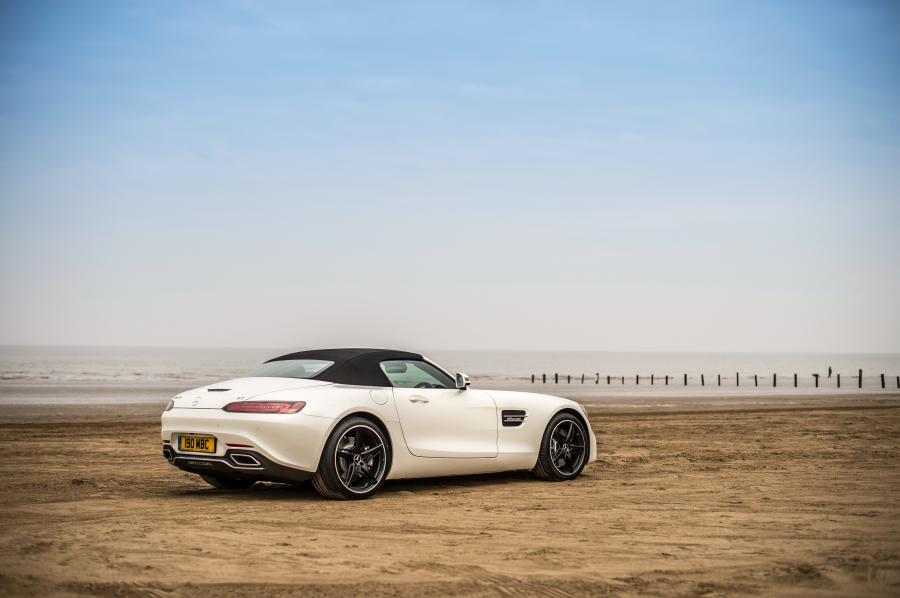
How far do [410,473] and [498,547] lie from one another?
318 centimetres

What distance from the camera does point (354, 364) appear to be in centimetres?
971

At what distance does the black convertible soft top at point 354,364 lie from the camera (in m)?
9.51

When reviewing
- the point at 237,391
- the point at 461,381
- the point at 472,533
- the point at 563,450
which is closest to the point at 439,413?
the point at 461,381

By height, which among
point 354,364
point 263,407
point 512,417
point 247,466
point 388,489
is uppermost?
point 354,364

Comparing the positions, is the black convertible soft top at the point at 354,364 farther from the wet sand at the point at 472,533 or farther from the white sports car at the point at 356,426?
the wet sand at the point at 472,533

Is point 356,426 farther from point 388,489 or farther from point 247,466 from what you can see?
point 388,489

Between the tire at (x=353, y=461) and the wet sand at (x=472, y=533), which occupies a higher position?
the tire at (x=353, y=461)

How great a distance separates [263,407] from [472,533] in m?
2.56

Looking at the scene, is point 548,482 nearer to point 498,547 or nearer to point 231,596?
point 498,547

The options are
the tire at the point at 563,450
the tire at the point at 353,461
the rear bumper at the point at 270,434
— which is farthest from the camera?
the tire at the point at 563,450

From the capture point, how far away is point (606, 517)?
8.01m

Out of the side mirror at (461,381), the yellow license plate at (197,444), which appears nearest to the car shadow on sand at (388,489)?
the yellow license plate at (197,444)

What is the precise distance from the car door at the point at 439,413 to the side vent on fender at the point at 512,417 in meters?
0.14

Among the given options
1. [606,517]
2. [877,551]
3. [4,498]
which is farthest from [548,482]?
[4,498]
